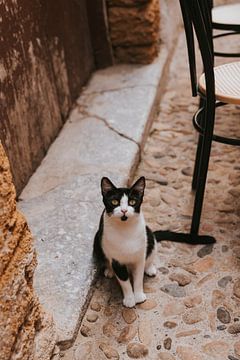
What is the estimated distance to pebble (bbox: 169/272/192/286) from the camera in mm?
1845

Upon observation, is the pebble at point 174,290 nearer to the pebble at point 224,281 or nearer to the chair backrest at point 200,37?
the pebble at point 224,281

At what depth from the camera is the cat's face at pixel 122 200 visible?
5.23 ft

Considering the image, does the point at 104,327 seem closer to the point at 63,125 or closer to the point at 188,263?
the point at 188,263

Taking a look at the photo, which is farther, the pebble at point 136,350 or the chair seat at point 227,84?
the chair seat at point 227,84

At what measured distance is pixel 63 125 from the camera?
2.75 metres

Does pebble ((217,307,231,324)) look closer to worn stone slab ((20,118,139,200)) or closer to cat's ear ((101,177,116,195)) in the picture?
cat's ear ((101,177,116,195))

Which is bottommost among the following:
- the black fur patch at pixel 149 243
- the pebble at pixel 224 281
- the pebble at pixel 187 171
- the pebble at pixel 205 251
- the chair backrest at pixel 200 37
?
the pebble at pixel 187 171

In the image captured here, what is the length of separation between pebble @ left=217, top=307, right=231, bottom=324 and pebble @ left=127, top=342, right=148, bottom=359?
278mm

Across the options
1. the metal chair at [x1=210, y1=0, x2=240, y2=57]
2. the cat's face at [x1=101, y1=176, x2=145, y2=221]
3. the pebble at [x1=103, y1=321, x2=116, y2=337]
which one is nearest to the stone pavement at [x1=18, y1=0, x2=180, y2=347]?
the pebble at [x1=103, y1=321, x2=116, y2=337]

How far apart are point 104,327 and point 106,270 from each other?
244 millimetres

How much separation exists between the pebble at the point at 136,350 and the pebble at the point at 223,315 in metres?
0.28

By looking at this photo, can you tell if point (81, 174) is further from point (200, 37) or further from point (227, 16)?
point (227, 16)

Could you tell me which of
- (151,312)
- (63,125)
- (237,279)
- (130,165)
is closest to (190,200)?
(130,165)

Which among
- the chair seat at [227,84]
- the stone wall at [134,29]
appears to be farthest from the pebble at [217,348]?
the stone wall at [134,29]
